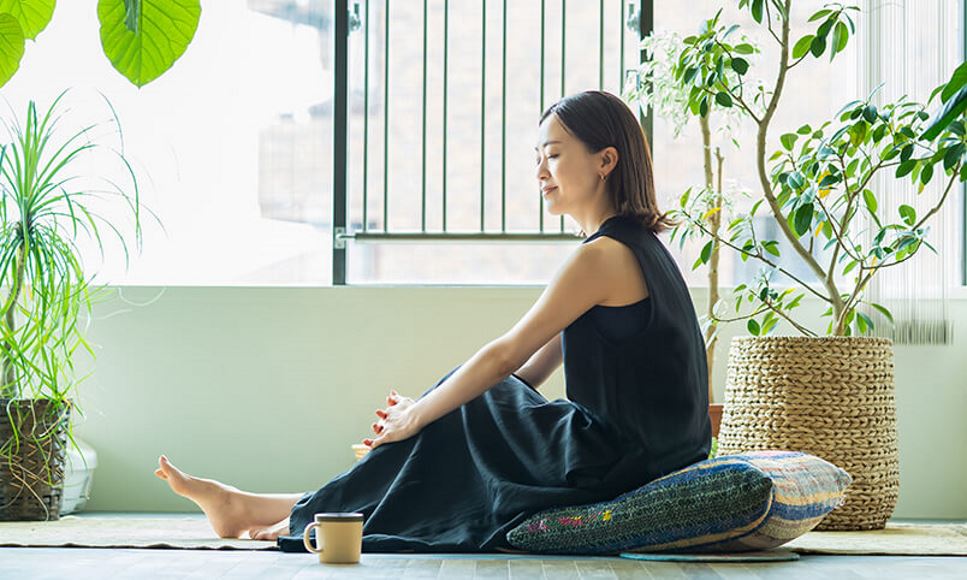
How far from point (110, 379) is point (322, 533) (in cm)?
170

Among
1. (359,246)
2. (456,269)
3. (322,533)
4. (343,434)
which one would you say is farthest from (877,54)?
(322,533)

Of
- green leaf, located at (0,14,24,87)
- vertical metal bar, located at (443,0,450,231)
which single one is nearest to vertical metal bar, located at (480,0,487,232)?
vertical metal bar, located at (443,0,450,231)

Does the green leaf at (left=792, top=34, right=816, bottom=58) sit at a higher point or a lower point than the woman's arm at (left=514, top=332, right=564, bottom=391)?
higher

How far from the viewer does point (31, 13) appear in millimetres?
701

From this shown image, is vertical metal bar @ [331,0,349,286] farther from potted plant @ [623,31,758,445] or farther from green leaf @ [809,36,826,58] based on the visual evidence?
green leaf @ [809,36,826,58]

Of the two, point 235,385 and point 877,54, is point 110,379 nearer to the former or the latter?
point 235,385

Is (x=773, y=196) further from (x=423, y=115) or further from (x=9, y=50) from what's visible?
(x=9, y=50)

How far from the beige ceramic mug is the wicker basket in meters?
1.22

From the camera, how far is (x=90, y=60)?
12.0 feet

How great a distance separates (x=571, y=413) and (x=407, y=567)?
19.6 inches

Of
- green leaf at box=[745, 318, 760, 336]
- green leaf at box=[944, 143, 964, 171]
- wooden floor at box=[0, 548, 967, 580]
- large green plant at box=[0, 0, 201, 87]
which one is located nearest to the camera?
large green plant at box=[0, 0, 201, 87]

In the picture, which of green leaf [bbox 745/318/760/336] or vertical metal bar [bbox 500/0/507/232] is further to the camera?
vertical metal bar [bbox 500/0/507/232]

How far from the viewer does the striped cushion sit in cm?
208

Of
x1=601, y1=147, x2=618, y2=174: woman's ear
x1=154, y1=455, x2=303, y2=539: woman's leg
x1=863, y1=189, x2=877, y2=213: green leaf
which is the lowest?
x1=154, y1=455, x2=303, y2=539: woman's leg
